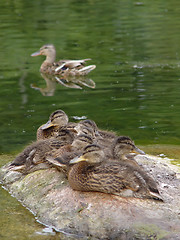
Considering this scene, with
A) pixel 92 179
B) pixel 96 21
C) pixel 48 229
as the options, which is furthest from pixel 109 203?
pixel 96 21

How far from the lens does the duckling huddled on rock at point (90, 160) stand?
236 inches

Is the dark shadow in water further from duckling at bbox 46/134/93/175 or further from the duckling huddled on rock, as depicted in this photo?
duckling at bbox 46/134/93/175

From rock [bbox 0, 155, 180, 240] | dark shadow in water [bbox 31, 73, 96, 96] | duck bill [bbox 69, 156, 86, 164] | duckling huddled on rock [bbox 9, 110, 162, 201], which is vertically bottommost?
dark shadow in water [bbox 31, 73, 96, 96]

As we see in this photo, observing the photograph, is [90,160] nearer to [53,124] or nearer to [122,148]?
[122,148]

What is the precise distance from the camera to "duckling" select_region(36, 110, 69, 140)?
321 inches

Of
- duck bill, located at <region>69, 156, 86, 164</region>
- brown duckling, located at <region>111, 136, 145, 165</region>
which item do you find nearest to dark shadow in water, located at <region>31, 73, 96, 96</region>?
brown duckling, located at <region>111, 136, 145, 165</region>

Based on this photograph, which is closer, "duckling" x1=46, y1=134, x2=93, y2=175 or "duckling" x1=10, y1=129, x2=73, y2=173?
"duckling" x1=46, y1=134, x2=93, y2=175

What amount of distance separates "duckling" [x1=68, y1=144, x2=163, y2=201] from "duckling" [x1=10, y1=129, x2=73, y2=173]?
3.18 ft

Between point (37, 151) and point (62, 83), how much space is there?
7.76 metres

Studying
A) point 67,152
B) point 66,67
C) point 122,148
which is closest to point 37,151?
point 67,152

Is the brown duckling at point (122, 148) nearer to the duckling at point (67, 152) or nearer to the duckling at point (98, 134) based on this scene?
the duckling at point (67, 152)

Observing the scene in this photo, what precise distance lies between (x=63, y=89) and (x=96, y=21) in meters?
11.4

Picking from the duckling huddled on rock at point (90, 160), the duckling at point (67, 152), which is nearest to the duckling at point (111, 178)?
the duckling huddled on rock at point (90, 160)

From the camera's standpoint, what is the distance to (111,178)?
5.98 m
